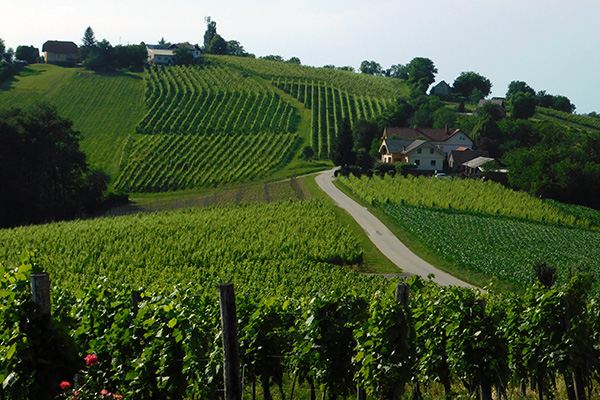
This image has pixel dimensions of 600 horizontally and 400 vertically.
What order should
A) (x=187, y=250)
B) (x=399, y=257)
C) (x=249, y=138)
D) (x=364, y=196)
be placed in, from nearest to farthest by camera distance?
(x=187, y=250), (x=399, y=257), (x=364, y=196), (x=249, y=138)

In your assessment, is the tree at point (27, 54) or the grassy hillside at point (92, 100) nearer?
the grassy hillside at point (92, 100)

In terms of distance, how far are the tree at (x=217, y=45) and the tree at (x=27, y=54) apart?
5348 centimetres

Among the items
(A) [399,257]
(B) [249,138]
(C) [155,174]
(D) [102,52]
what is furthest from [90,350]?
(D) [102,52]

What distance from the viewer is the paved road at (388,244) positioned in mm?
35656

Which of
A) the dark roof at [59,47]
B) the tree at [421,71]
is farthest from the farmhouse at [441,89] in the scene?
the dark roof at [59,47]

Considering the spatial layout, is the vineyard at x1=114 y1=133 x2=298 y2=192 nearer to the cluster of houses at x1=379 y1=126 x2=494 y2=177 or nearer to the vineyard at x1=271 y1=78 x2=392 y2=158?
the vineyard at x1=271 y1=78 x2=392 y2=158

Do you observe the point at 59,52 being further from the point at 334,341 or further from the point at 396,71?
the point at 334,341

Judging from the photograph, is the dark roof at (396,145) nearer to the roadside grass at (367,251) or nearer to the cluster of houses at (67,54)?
the roadside grass at (367,251)

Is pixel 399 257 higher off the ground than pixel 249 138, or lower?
lower

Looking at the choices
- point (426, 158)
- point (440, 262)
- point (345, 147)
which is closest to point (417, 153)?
point (426, 158)

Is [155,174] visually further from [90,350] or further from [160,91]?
[90,350]

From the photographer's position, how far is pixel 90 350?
394 inches

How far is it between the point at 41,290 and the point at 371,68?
18192cm

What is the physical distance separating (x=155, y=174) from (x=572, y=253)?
149 ft
